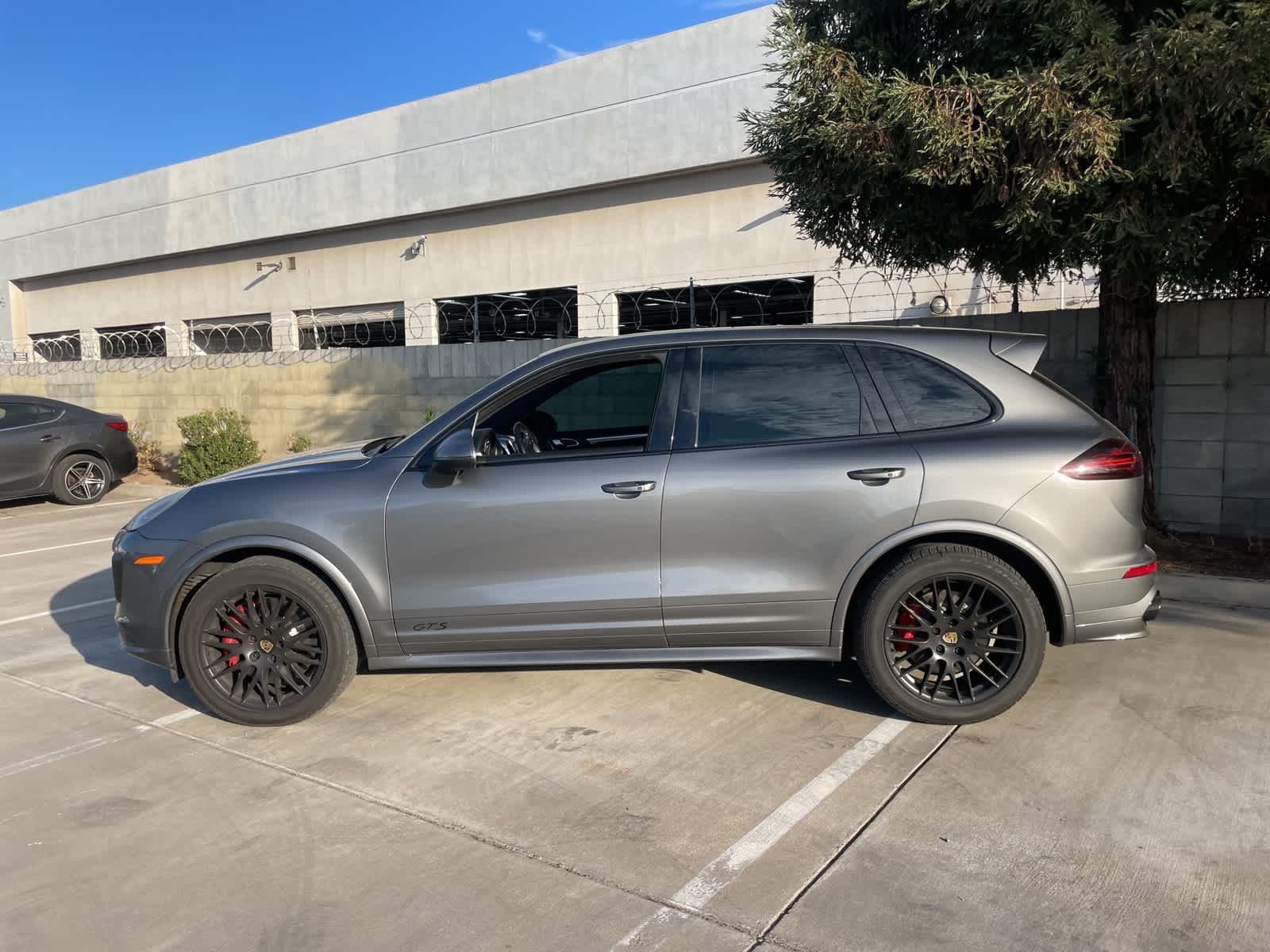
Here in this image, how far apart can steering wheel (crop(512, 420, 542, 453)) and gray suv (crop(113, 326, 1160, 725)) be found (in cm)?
30

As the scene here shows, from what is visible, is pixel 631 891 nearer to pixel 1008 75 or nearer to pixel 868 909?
pixel 868 909

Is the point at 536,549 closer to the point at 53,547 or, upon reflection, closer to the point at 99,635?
the point at 99,635

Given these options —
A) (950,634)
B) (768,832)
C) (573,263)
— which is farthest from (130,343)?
(768,832)

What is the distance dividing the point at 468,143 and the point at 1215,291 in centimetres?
1471

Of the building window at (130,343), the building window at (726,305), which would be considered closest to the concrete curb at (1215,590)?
the building window at (726,305)

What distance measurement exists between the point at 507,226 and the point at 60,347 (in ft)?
65.2

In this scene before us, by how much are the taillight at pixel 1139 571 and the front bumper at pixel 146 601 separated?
4343 mm

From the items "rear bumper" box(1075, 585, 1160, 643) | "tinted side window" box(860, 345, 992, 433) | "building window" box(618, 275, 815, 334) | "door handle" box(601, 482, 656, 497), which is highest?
"building window" box(618, 275, 815, 334)

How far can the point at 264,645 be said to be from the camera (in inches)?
171

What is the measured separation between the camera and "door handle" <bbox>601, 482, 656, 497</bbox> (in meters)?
4.11

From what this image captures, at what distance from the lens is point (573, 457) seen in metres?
4.25

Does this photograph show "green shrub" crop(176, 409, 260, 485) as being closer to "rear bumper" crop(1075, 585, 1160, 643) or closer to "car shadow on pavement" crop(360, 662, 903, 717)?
"car shadow on pavement" crop(360, 662, 903, 717)

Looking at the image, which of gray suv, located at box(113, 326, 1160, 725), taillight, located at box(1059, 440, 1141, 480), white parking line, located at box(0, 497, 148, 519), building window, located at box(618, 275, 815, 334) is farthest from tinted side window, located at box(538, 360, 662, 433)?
building window, located at box(618, 275, 815, 334)

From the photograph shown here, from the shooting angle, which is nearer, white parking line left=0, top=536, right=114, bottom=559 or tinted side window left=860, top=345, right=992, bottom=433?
tinted side window left=860, top=345, right=992, bottom=433
